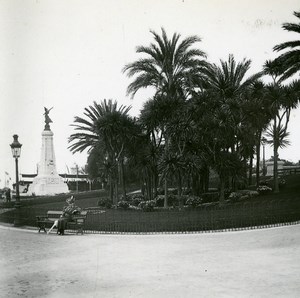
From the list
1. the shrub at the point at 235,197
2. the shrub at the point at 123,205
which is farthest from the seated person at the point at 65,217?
the shrub at the point at 235,197

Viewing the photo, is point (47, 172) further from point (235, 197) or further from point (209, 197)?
point (235, 197)

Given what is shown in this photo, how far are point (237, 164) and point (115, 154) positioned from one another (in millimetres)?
7094

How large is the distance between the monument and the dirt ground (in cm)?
3444

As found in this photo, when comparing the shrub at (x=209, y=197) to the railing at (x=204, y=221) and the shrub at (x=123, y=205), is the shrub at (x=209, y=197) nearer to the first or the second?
the shrub at (x=123, y=205)

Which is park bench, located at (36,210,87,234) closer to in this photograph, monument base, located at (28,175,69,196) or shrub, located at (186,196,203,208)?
shrub, located at (186,196,203,208)

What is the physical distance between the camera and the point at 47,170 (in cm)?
4906

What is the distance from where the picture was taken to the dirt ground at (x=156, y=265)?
776 cm

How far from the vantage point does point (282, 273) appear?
877 cm

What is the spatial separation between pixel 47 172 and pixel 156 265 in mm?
40594

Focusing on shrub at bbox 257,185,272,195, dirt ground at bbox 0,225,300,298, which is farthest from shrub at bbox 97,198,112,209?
dirt ground at bbox 0,225,300,298

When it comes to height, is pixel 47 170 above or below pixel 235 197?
above

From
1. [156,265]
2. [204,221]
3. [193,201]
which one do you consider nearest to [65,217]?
[204,221]

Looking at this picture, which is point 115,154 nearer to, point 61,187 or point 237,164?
point 237,164

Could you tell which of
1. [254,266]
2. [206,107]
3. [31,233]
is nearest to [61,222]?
[31,233]
